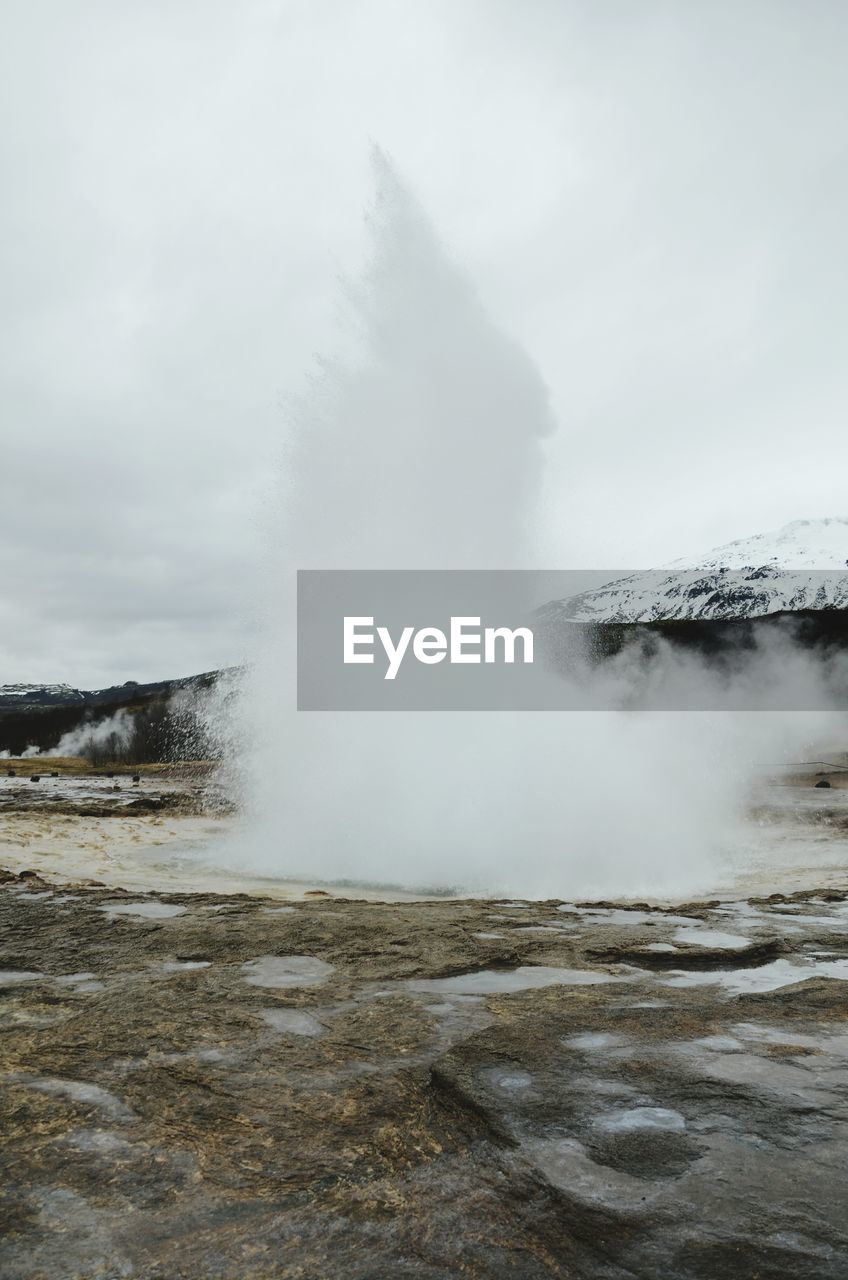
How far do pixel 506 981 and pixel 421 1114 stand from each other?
155cm

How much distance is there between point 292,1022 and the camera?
293 centimetres

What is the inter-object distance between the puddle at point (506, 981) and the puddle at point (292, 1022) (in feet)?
2.00

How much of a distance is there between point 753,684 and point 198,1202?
131 feet

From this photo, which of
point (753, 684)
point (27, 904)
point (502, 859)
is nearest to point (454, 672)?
point (502, 859)

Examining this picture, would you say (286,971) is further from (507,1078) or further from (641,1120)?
(641,1120)

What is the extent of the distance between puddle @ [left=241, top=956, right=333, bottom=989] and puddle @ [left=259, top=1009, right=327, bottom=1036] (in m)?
0.40

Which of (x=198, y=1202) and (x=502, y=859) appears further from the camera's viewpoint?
(x=502, y=859)

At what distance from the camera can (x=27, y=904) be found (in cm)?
554

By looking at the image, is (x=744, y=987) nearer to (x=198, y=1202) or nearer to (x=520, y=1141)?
(x=520, y=1141)

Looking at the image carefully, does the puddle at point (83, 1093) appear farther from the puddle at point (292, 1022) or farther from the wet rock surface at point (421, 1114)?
the puddle at point (292, 1022)

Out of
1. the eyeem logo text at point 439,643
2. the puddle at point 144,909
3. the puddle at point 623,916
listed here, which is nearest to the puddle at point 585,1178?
the puddle at point 623,916

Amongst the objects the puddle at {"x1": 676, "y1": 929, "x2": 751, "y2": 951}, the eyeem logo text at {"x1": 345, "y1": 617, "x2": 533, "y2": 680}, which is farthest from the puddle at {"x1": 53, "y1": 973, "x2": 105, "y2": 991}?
the eyeem logo text at {"x1": 345, "y1": 617, "x2": 533, "y2": 680}

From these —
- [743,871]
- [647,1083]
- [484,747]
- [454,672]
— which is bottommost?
[743,871]

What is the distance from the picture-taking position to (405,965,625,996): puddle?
3449 mm
